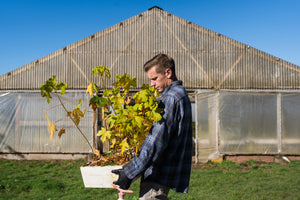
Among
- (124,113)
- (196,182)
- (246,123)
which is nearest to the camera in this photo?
(124,113)

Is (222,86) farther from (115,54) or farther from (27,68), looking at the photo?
(27,68)

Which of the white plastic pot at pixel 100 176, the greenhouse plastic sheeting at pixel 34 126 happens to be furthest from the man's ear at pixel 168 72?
the greenhouse plastic sheeting at pixel 34 126

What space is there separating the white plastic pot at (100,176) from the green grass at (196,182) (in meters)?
2.64

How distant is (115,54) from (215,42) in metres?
3.40

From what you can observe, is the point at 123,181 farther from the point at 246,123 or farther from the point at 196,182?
the point at 246,123

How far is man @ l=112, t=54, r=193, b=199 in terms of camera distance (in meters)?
1.49

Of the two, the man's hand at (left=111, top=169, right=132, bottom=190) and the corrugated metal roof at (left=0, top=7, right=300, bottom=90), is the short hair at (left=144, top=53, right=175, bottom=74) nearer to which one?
the man's hand at (left=111, top=169, right=132, bottom=190)

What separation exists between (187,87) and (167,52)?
1368mm

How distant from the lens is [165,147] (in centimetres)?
152

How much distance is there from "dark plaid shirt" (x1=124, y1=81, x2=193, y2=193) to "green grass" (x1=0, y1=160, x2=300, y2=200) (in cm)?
272

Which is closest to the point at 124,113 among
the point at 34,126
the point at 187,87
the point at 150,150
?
the point at 150,150

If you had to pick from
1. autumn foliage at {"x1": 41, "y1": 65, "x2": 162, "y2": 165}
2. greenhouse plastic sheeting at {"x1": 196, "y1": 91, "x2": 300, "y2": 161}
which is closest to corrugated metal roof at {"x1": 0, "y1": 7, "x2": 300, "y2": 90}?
greenhouse plastic sheeting at {"x1": 196, "y1": 91, "x2": 300, "y2": 161}

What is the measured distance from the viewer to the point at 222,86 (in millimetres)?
7984

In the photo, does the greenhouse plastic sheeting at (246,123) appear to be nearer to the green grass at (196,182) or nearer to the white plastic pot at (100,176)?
the green grass at (196,182)
